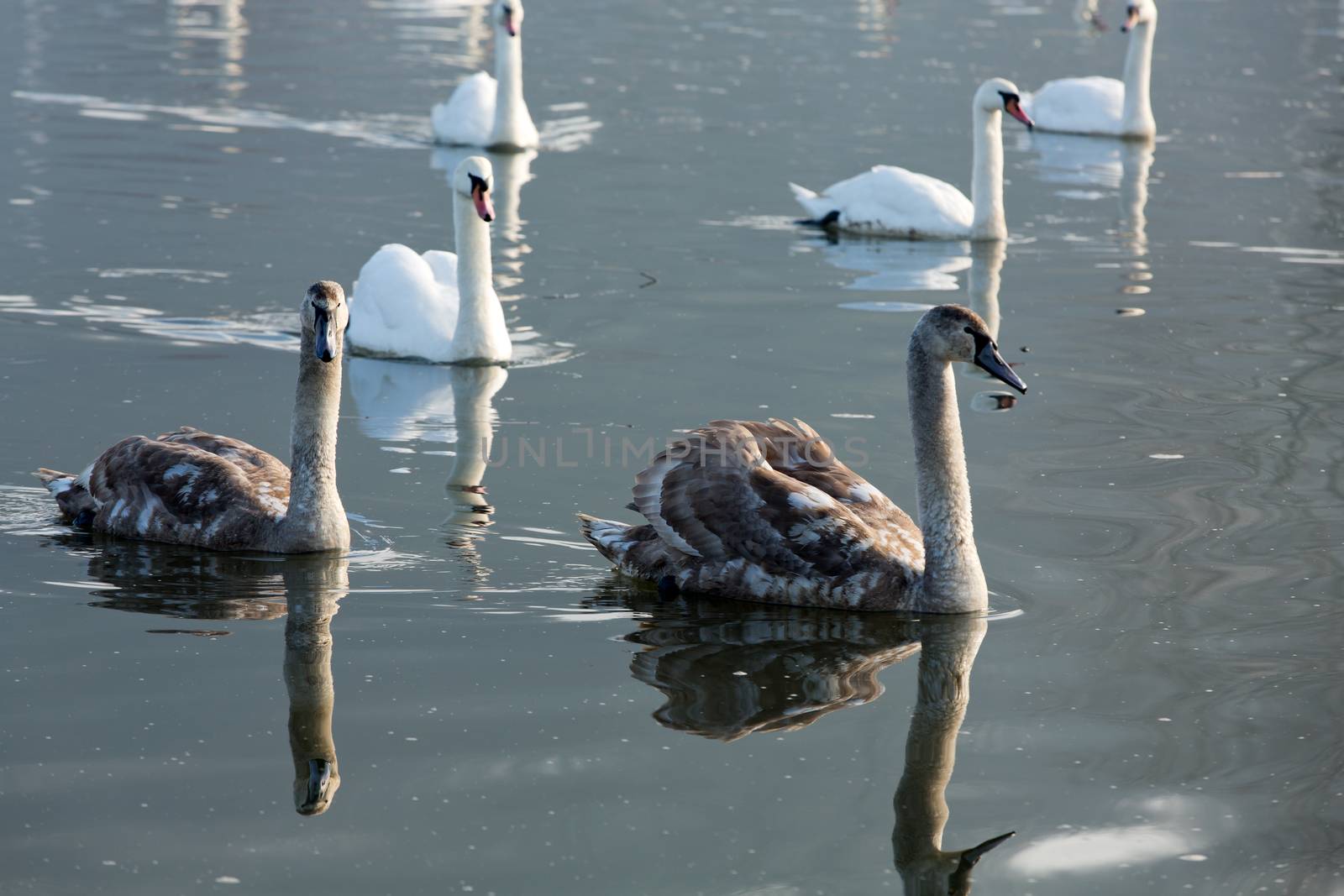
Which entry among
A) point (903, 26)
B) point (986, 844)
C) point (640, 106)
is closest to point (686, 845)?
point (986, 844)

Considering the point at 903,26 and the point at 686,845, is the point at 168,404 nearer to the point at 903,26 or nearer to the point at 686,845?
the point at 686,845

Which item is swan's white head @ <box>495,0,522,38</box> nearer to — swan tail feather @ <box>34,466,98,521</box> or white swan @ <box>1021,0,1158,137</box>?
white swan @ <box>1021,0,1158,137</box>

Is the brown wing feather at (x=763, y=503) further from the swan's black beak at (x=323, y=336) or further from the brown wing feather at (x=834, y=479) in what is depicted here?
the swan's black beak at (x=323, y=336)

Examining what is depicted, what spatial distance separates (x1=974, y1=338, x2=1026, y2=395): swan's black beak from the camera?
301 inches

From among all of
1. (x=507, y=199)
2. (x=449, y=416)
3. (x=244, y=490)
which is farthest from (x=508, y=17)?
(x=244, y=490)

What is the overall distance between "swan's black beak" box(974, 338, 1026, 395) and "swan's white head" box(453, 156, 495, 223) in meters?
5.10

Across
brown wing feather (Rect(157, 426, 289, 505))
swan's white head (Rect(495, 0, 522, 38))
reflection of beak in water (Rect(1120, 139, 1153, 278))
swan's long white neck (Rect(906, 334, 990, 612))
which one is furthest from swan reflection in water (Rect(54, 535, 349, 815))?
swan's white head (Rect(495, 0, 522, 38))

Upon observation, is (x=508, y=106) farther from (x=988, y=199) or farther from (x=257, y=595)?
(x=257, y=595)

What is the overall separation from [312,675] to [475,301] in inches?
221

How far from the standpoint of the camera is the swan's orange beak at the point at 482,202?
12.3m

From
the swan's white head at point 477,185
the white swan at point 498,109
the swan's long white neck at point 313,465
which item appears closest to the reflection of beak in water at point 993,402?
the swan's white head at point 477,185

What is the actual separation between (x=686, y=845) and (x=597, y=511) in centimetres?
367

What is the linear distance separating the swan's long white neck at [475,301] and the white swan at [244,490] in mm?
3466

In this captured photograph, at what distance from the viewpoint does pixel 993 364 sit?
776 centimetres
